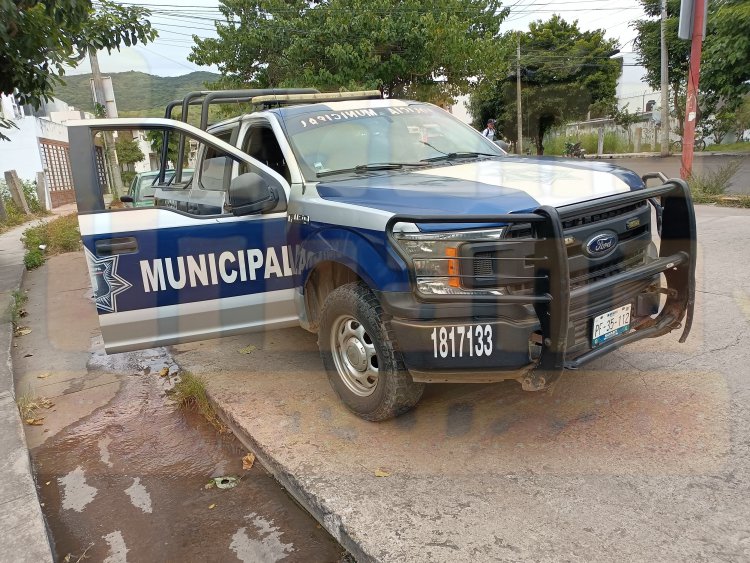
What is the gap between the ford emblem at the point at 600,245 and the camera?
295cm

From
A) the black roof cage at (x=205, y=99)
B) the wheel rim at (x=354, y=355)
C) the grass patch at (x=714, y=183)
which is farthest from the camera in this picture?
the grass patch at (x=714, y=183)

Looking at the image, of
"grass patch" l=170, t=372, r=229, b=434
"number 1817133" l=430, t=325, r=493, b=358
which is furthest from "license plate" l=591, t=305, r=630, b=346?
A: "grass patch" l=170, t=372, r=229, b=434

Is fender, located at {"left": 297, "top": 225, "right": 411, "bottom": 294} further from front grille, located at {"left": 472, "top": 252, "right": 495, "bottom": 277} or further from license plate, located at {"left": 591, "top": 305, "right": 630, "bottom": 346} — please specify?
license plate, located at {"left": 591, "top": 305, "right": 630, "bottom": 346}

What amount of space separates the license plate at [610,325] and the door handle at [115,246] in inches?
107

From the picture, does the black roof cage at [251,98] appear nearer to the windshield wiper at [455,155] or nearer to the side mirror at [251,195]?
the windshield wiper at [455,155]

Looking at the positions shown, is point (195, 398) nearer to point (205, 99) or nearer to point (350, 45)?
point (205, 99)

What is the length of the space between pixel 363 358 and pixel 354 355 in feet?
0.27

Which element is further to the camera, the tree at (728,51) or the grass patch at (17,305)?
the tree at (728,51)

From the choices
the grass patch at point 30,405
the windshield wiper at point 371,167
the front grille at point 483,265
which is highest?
the windshield wiper at point 371,167

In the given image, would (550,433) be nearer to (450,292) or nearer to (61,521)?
(450,292)

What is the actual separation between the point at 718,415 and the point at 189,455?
3.05 meters

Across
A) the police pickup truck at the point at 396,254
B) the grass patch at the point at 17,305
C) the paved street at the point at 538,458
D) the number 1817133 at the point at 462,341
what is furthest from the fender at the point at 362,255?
the grass patch at the point at 17,305

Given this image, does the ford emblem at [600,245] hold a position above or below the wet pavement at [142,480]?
above

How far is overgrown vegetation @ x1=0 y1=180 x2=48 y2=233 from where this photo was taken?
52.8ft
